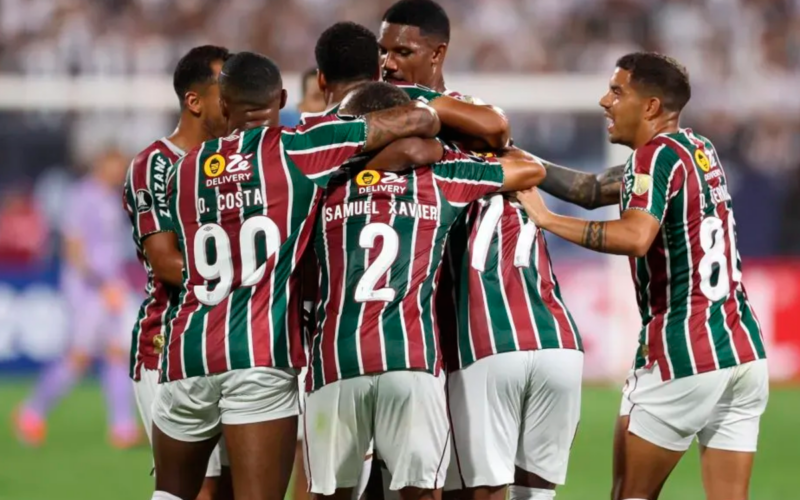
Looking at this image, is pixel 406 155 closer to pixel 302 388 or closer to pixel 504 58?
pixel 302 388

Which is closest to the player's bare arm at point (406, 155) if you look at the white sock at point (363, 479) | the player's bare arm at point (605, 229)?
the player's bare arm at point (605, 229)

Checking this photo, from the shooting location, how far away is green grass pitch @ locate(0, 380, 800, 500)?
8.82 m

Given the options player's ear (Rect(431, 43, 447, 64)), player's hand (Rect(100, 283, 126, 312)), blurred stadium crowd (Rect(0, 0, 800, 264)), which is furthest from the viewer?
blurred stadium crowd (Rect(0, 0, 800, 264))

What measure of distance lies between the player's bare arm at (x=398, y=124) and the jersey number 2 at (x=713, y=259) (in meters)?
1.37

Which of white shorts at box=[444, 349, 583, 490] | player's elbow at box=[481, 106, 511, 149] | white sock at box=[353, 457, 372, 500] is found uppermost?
player's elbow at box=[481, 106, 511, 149]

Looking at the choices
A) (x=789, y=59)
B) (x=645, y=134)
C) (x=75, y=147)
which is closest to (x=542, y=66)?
(x=789, y=59)

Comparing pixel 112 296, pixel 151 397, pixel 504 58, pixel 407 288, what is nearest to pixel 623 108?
pixel 407 288

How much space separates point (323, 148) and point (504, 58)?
12005 millimetres

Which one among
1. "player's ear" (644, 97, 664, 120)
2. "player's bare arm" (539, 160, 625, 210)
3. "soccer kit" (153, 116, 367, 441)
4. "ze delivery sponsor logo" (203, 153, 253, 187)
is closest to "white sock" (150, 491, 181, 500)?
"soccer kit" (153, 116, 367, 441)

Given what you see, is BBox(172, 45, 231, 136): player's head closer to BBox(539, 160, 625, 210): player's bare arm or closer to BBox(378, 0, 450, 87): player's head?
BBox(378, 0, 450, 87): player's head

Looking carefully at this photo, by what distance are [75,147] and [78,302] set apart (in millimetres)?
3054

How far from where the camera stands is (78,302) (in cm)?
1212

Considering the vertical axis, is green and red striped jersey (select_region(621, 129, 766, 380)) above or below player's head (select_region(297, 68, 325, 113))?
below

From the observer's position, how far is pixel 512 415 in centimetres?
559
